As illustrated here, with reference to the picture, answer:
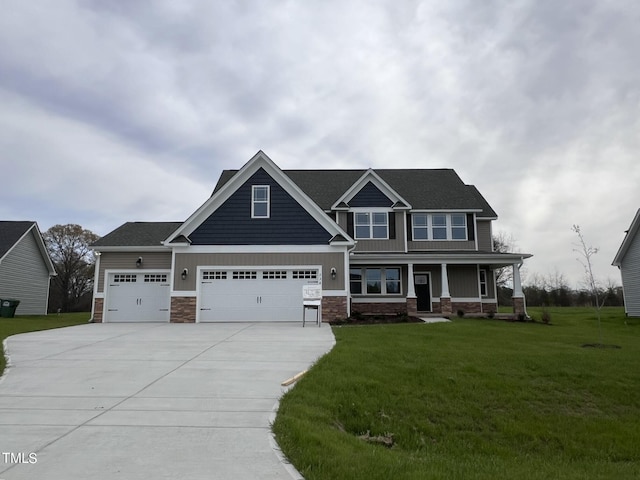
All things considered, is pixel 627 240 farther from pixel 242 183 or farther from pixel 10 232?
pixel 10 232

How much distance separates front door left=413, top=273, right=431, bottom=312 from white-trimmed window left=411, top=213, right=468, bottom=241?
209cm

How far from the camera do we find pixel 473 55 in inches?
554

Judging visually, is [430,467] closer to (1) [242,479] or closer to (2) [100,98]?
(1) [242,479]

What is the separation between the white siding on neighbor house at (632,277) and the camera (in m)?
25.6

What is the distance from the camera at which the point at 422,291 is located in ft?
79.6

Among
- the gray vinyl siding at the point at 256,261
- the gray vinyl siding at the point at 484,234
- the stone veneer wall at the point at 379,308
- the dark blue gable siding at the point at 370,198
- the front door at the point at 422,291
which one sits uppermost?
the dark blue gable siding at the point at 370,198

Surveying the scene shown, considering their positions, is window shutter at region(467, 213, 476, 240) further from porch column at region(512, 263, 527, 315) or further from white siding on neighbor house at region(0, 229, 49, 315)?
white siding on neighbor house at region(0, 229, 49, 315)

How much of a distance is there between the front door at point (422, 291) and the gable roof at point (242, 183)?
712 centimetres

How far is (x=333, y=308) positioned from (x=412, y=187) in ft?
36.1

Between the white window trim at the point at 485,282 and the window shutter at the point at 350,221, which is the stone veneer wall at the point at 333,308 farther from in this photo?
the white window trim at the point at 485,282

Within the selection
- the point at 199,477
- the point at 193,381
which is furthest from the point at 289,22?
the point at 199,477

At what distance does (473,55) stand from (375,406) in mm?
11771

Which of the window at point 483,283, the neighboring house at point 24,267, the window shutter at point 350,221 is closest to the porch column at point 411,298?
the window shutter at point 350,221

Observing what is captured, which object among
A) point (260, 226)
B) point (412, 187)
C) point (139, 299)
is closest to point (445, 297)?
point (412, 187)
